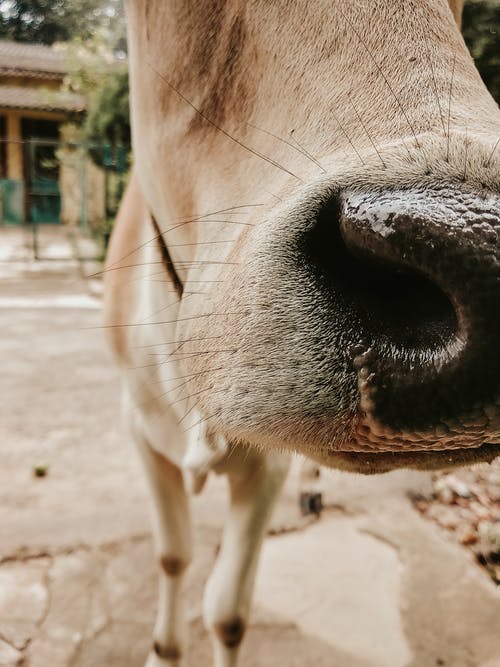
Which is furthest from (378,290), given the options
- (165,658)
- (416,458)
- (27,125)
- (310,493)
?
(27,125)

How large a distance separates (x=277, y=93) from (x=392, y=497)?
9.58 feet

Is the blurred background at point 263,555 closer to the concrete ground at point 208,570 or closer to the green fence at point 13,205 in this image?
the concrete ground at point 208,570

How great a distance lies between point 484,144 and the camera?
89 centimetres

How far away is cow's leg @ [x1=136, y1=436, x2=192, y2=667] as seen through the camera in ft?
7.93

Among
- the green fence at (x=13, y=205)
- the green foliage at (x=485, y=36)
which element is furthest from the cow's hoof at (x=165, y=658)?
the green fence at (x=13, y=205)

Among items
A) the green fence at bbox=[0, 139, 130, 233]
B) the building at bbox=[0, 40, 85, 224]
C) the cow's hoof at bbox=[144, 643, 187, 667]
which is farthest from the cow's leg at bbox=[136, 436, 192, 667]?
the building at bbox=[0, 40, 85, 224]

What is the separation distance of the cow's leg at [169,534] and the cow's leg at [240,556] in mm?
190

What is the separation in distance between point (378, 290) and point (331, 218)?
0.12m

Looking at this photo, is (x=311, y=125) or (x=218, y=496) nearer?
(x=311, y=125)

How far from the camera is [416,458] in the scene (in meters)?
1.05

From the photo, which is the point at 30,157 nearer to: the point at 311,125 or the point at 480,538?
the point at 480,538

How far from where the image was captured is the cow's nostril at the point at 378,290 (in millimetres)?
803

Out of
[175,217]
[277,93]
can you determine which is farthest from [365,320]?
[175,217]

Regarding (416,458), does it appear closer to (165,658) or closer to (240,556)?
(240,556)
